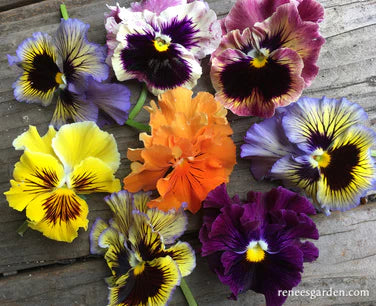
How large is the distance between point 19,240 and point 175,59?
1.28 feet

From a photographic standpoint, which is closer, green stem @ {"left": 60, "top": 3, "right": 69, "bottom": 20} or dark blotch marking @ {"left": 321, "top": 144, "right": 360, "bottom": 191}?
dark blotch marking @ {"left": 321, "top": 144, "right": 360, "bottom": 191}

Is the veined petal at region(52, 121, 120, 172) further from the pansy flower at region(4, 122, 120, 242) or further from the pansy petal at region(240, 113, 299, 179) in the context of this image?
the pansy petal at region(240, 113, 299, 179)

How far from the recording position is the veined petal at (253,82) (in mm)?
682

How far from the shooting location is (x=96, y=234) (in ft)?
2.32

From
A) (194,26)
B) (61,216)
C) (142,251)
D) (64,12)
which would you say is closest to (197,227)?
(142,251)

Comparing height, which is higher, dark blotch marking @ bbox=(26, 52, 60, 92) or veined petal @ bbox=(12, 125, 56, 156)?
dark blotch marking @ bbox=(26, 52, 60, 92)

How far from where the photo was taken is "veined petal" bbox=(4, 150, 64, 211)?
0.68m

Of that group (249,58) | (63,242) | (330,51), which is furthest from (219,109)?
(63,242)

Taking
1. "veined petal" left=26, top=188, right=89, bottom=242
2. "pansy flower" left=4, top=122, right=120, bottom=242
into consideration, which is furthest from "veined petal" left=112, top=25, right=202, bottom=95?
"veined petal" left=26, top=188, right=89, bottom=242

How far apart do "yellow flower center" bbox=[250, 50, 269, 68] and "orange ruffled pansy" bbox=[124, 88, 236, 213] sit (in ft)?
0.31

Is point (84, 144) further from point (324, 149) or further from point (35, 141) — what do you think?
point (324, 149)

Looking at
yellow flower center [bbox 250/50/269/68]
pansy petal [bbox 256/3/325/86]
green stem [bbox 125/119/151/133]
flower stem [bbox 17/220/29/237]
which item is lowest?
flower stem [bbox 17/220/29/237]

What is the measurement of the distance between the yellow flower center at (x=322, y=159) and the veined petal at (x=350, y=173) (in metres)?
0.01

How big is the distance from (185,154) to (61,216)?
Answer: 22 centimetres
